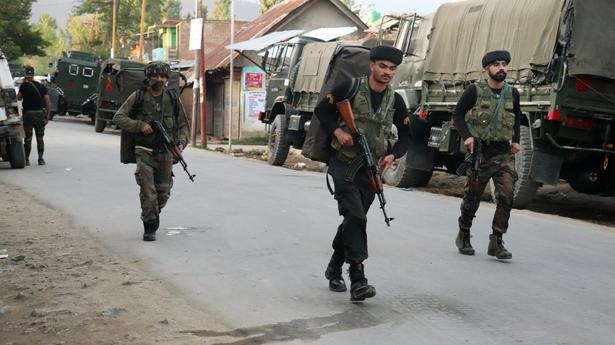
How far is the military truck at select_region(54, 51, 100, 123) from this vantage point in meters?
36.8

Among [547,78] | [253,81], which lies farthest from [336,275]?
[253,81]

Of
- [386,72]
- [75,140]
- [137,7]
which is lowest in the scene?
[75,140]

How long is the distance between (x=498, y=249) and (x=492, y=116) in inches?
47.3

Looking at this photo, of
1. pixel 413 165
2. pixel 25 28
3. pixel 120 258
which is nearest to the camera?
pixel 120 258

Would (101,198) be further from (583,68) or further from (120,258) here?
(583,68)

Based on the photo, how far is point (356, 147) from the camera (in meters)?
5.93

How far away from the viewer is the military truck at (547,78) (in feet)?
38.1

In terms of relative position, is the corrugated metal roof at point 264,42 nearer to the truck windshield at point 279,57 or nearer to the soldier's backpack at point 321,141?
the truck windshield at point 279,57

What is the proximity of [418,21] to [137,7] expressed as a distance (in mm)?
76151

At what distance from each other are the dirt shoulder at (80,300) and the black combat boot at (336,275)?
1.08 m

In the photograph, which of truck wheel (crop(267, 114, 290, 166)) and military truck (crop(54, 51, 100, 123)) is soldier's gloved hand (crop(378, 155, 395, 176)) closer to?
truck wheel (crop(267, 114, 290, 166))

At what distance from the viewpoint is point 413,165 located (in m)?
15.6

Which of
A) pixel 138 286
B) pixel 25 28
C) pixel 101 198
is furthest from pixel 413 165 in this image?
pixel 25 28

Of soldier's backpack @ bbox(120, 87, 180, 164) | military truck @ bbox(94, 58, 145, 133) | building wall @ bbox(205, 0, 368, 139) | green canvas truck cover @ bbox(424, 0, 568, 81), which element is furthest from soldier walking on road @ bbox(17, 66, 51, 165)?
building wall @ bbox(205, 0, 368, 139)
